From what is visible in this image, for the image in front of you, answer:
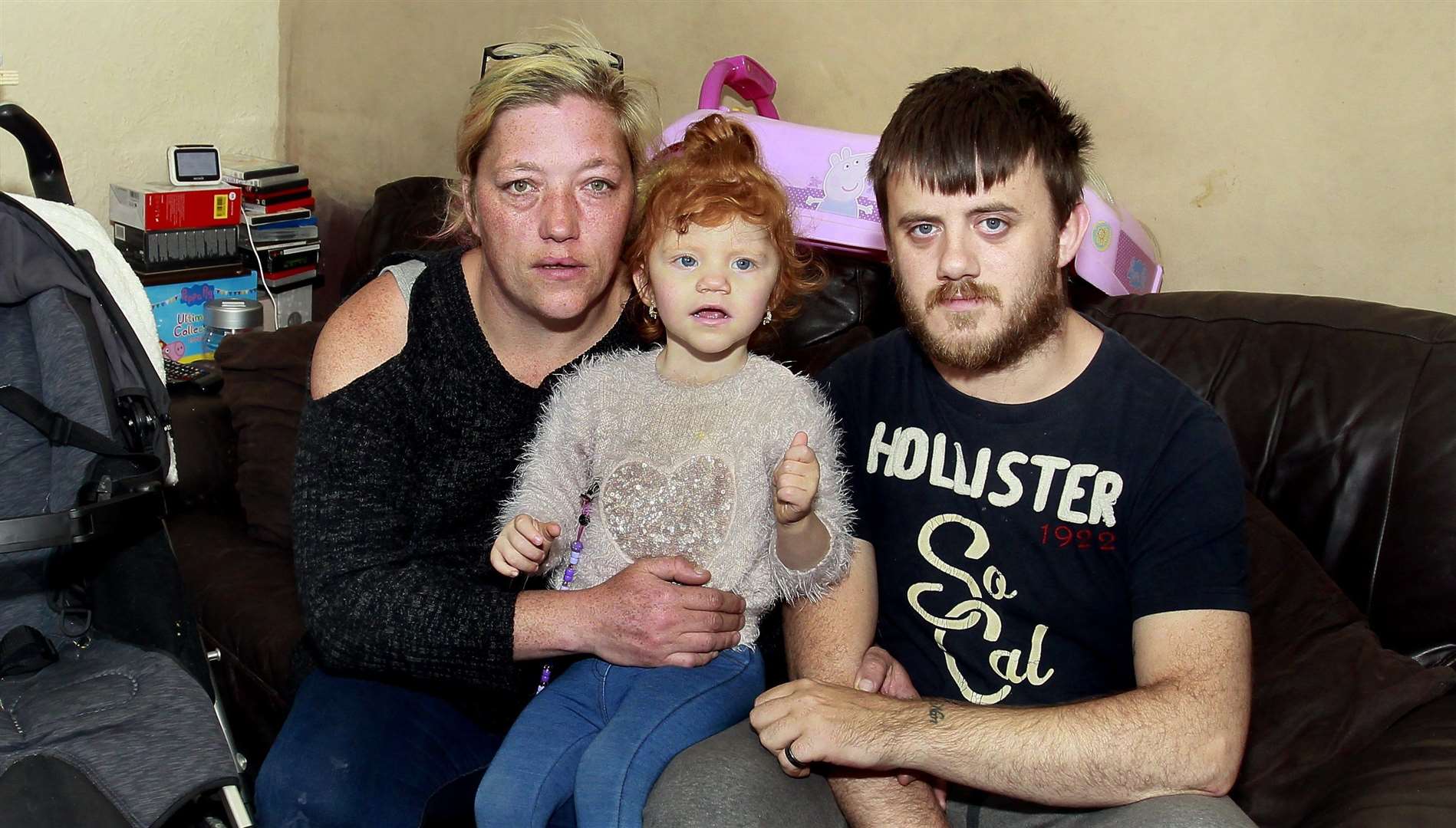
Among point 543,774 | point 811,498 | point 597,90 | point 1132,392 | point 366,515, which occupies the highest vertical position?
point 597,90

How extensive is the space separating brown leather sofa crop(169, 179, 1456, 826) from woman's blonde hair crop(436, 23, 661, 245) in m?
0.61

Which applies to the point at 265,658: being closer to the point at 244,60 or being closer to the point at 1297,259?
the point at 1297,259

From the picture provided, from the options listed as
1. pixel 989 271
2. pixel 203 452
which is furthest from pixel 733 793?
pixel 203 452

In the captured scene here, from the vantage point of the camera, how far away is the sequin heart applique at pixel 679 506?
1.63 meters

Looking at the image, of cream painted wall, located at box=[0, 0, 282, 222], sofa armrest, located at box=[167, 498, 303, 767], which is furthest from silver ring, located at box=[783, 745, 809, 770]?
cream painted wall, located at box=[0, 0, 282, 222]

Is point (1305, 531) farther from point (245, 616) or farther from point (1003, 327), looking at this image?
point (245, 616)

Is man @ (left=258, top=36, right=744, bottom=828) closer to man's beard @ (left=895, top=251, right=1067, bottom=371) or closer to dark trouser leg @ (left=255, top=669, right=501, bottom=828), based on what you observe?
dark trouser leg @ (left=255, top=669, right=501, bottom=828)

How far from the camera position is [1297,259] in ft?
7.53

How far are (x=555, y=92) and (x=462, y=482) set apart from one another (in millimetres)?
596

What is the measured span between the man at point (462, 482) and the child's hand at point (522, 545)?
10 centimetres

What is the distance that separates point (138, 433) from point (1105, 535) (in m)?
1.49

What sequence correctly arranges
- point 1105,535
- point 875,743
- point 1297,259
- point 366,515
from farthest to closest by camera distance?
point 1297,259 → point 366,515 → point 1105,535 → point 875,743

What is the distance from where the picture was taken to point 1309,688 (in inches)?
66.3

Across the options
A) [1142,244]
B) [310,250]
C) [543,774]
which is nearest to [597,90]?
[543,774]
